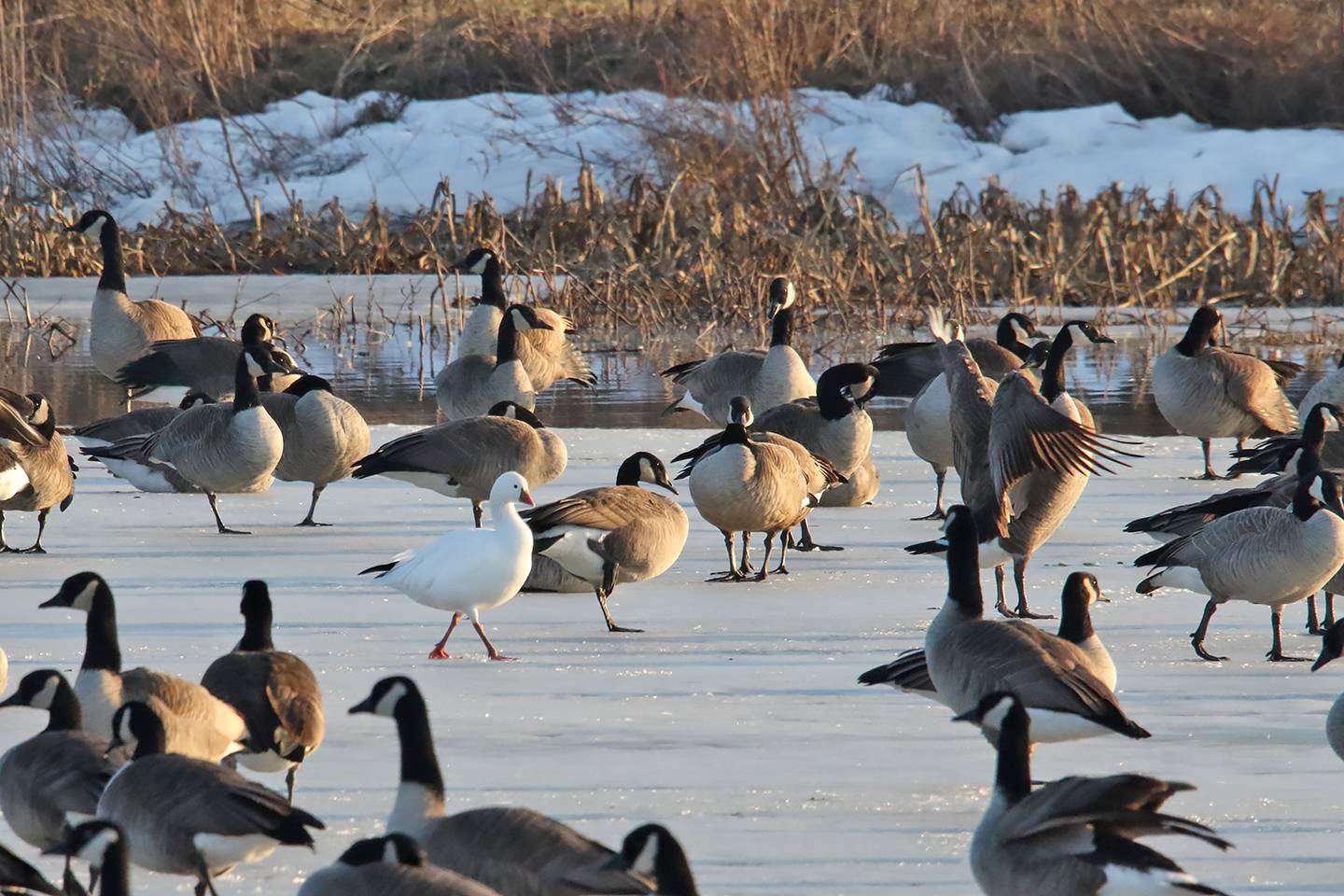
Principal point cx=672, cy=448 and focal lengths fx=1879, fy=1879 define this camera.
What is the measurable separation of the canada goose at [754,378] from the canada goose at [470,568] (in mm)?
4818

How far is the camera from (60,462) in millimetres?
8242

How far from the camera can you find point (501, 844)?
367cm

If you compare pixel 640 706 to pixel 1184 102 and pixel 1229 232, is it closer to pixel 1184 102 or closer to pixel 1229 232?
pixel 1229 232

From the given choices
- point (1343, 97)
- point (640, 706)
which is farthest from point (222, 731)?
point (1343, 97)

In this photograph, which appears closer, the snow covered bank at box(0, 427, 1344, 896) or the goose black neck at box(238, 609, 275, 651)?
the snow covered bank at box(0, 427, 1344, 896)

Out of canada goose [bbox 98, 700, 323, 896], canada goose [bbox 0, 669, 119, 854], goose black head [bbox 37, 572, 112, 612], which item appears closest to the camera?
canada goose [bbox 98, 700, 323, 896]

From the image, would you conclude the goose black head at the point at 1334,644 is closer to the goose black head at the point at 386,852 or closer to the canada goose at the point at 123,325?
the goose black head at the point at 386,852

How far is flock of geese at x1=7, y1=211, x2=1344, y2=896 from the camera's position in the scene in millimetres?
3639

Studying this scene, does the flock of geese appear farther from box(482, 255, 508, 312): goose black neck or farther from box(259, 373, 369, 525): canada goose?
box(482, 255, 508, 312): goose black neck

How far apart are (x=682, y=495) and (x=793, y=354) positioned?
140 centimetres

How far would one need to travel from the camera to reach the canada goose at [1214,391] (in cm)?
1072

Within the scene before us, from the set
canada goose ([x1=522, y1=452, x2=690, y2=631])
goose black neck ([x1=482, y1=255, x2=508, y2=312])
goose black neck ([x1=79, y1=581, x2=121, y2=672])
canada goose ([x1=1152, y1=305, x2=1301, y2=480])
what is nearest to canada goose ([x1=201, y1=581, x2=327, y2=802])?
goose black neck ([x1=79, y1=581, x2=121, y2=672])

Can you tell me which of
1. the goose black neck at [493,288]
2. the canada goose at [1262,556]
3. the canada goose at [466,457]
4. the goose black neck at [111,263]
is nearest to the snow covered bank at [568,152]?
the goose black neck at [111,263]

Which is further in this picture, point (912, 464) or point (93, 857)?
point (912, 464)
